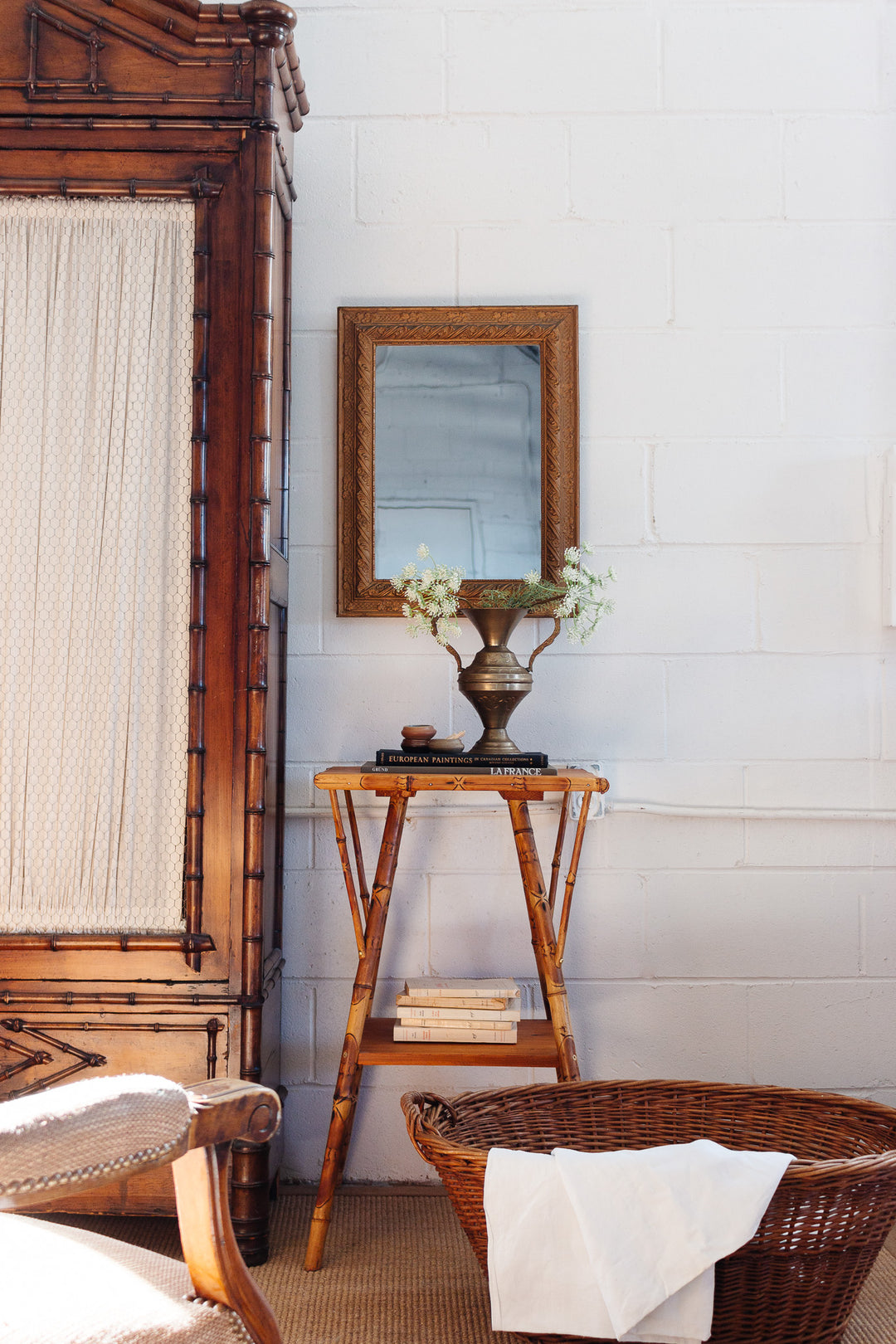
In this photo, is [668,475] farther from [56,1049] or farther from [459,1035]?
[56,1049]

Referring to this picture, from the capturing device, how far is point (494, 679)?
1.93 m

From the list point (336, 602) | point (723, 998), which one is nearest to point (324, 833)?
point (336, 602)

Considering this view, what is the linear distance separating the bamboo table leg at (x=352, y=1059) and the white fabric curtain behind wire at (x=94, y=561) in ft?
1.12

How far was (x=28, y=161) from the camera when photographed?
1.83 metres

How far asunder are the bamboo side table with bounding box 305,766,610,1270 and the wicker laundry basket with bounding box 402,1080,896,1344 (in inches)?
3.0

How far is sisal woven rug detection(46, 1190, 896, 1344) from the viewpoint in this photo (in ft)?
5.35

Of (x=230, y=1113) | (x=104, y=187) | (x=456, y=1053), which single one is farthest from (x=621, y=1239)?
(x=104, y=187)

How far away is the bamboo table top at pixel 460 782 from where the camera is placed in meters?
1.76

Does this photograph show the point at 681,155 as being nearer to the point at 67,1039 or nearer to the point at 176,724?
the point at 176,724

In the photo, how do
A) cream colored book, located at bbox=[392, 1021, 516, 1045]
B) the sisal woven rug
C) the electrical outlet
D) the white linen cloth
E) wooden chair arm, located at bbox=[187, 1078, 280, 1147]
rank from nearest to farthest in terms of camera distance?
1. wooden chair arm, located at bbox=[187, 1078, 280, 1147]
2. the white linen cloth
3. the sisal woven rug
4. cream colored book, located at bbox=[392, 1021, 516, 1045]
5. the electrical outlet

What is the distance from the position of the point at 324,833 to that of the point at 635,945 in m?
0.71

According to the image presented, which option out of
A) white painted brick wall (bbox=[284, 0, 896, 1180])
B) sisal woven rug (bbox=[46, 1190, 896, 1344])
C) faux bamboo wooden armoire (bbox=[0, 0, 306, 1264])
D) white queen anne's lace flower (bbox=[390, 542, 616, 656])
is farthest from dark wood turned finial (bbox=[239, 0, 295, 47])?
sisal woven rug (bbox=[46, 1190, 896, 1344])

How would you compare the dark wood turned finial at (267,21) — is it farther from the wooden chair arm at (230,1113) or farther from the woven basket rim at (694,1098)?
the woven basket rim at (694,1098)

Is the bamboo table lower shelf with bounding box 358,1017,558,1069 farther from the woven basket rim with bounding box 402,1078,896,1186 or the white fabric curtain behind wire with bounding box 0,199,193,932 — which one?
the white fabric curtain behind wire with bounding box 0,199,193,932
